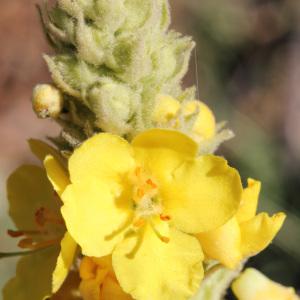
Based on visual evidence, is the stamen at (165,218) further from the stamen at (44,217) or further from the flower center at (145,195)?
the stamen at (44,217)

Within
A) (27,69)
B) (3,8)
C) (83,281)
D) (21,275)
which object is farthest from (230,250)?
(3,8)

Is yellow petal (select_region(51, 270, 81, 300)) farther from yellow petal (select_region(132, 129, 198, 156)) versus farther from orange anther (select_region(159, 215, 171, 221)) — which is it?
yellow petal (select_region(132, 129, 198, 156))

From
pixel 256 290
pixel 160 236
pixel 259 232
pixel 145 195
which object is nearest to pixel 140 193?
pixel 145 195

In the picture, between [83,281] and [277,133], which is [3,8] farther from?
[83,281]

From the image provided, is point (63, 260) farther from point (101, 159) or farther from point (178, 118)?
point (178, 118)

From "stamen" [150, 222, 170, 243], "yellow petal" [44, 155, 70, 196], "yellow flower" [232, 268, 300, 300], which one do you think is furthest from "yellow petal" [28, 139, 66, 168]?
"yellow flower" [232, 268, 300, 300]

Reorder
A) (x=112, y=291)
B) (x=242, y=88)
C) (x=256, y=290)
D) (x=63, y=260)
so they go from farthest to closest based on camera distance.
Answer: (x=242, y=88), (x=256, y=290), (x=112, y=291), (x=63, y=260)
